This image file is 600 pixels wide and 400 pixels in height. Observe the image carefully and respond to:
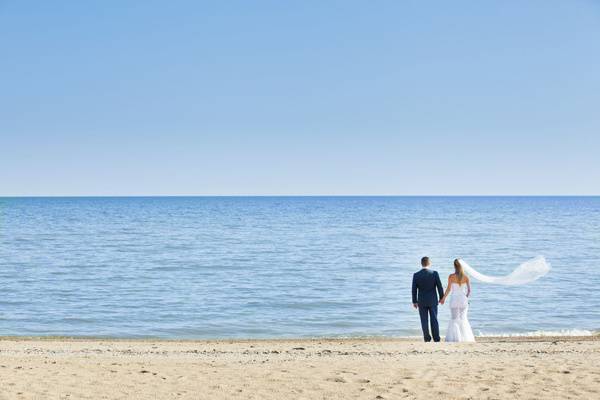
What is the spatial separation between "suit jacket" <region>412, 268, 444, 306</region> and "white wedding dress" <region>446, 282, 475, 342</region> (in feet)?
2.02

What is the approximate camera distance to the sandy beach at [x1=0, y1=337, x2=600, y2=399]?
33.3 feet

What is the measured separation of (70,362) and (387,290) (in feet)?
50.6

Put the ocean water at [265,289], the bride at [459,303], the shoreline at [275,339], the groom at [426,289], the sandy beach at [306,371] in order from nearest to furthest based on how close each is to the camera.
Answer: the sandy beach at [306,371] < the groom at [426,289] < the bride at [459,303] < the shoreline at [275,339] < the ocean water at [265,289]

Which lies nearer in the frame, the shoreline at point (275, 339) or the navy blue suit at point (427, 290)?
the navy blue suit at point (427, 290)

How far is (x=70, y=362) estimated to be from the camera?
498 inches

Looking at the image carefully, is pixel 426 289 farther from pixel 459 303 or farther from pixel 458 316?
pixel 458 316

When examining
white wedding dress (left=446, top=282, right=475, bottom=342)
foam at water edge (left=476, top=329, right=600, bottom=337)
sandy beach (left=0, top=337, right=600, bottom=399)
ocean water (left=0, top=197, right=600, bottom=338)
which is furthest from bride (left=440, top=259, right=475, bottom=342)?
ocean water (left=0, top=197, right=600, bottom=338)

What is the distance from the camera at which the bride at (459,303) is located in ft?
49.0

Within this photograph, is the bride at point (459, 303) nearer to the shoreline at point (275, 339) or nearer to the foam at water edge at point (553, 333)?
the shoreline at point (275, 339)

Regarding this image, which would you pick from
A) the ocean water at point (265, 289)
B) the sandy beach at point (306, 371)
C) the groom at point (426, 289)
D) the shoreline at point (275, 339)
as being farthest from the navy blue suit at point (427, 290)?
the ocean water at point (265, 289)

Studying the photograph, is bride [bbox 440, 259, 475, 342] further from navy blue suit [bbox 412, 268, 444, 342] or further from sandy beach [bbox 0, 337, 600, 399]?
sandy beach [bbox 0, 337, 600, 399]

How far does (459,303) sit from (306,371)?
4.76 m

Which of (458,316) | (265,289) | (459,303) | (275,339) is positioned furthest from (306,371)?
(265,289)

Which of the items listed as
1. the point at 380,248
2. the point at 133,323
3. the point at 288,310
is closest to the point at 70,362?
the point at 133,323
